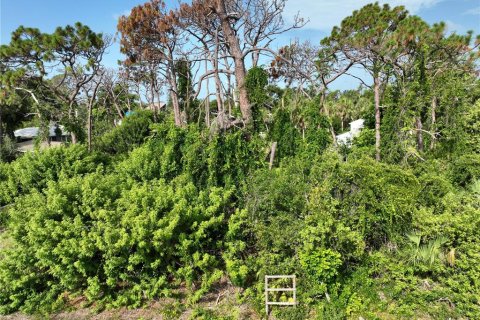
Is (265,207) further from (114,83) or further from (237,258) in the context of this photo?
(114,83)

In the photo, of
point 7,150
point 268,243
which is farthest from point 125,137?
point 268,243

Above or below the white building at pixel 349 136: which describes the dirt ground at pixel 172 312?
below

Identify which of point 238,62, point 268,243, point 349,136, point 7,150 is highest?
point 238,62

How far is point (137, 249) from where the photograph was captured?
5418 millimetres

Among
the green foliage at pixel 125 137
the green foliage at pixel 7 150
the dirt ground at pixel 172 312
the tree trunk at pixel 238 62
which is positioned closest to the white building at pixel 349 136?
the tree trunk at pixel 238 62

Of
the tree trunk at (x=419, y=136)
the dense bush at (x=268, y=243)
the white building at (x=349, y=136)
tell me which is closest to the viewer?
the dense bush at (x=268, y=243)

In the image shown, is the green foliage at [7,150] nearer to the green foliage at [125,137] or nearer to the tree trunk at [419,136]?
the green foliage at [125,137]

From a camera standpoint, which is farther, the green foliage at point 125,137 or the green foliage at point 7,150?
the green foliage at point 7,150

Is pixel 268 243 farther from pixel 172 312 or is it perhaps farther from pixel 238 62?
pixel 238 62

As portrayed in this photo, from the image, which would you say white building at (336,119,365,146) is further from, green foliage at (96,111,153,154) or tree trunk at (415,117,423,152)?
green foliage at (96,111,153,154)

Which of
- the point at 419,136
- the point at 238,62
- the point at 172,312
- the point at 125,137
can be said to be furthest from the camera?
the point at 125,137

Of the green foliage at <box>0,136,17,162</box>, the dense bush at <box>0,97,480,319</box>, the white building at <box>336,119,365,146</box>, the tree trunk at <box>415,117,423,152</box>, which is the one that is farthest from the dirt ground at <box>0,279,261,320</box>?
the green foliage at <box>0,136,17,162</box>

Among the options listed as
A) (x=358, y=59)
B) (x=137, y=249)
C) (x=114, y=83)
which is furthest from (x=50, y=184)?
(x=114, y=83)

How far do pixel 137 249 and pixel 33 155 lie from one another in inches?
237
